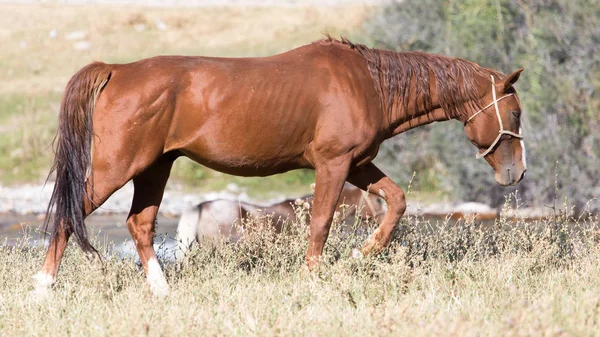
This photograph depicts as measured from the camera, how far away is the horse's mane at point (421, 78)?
21.5 feet

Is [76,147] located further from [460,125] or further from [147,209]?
[460,125]

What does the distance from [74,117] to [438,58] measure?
2710 millimetres

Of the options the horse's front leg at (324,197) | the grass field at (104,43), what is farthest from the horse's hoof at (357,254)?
the grass field at (104,43)

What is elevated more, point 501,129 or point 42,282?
point 501,129

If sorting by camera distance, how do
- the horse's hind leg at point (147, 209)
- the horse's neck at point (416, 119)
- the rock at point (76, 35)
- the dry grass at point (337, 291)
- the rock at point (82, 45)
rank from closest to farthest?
the dry grass at point (337, 291), the horse's hind leg at point (147, 209), the horse's neck at point (416, 119), the rock at point (82, 45), the rock at point (76, 35)

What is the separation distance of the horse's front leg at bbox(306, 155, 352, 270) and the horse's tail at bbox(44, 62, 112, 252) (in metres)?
1.53

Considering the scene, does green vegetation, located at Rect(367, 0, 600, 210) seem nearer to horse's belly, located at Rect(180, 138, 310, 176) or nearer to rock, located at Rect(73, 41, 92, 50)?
horse's belly, located at Rect(180, 138, 310, 176)

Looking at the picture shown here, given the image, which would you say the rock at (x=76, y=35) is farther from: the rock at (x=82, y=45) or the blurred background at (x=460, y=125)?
the blurred background at (x=460, y=125)

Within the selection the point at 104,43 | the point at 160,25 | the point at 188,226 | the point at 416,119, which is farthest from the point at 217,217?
the point at 160,25

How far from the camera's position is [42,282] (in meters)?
5.80

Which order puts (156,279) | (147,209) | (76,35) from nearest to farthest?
1. (156,279)
2. (147,209)
3. (76,35)

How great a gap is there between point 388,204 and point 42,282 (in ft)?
8.24

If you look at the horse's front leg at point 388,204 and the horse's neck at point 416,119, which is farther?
the horse's neck at point 416,119

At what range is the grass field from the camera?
17859 millimetres
